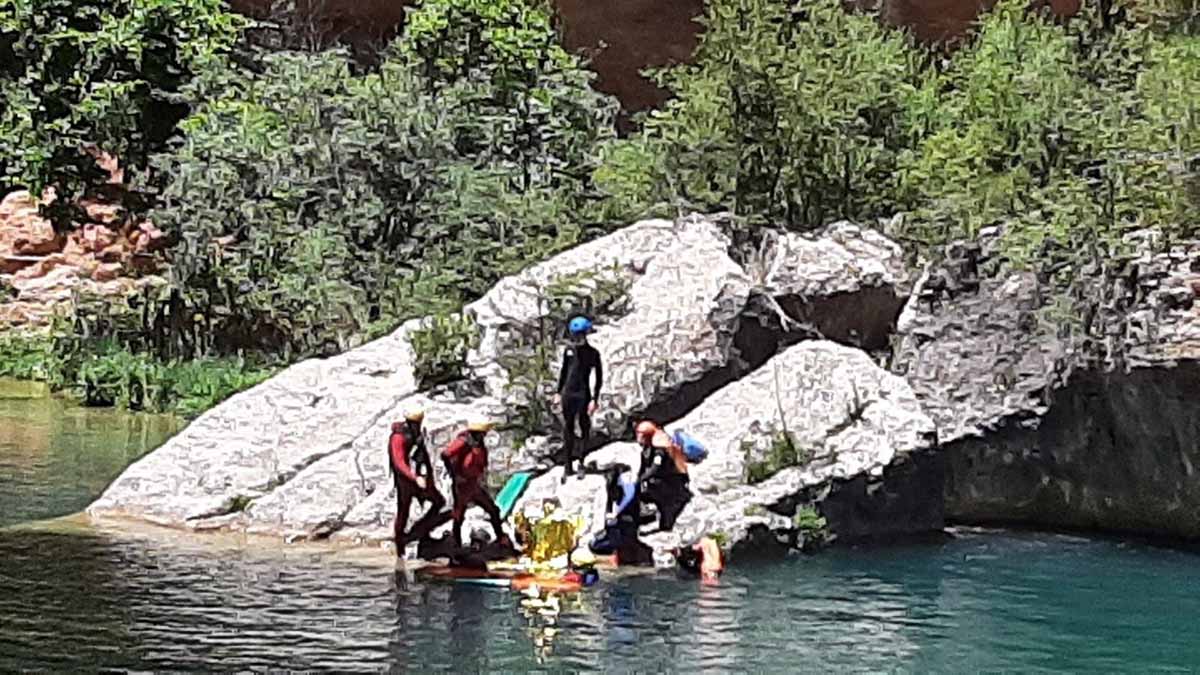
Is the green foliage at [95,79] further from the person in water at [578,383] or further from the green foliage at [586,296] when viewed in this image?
the person in water at [578,383]

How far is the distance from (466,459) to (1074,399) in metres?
7.15

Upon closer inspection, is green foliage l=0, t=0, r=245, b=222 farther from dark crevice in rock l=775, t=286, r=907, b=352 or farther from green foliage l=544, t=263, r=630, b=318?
dark crevice in rock l=775, t=286, r=907, b=352

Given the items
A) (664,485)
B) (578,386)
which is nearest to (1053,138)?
(578,386)

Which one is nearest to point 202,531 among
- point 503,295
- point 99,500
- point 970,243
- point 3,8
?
point 99,500

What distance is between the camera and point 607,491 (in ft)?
50.0

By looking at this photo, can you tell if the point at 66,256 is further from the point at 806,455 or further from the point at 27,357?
the point at 806,455

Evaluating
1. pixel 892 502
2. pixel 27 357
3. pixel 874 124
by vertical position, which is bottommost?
pixel 892 502

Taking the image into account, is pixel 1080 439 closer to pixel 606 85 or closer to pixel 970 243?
pixel 970 243

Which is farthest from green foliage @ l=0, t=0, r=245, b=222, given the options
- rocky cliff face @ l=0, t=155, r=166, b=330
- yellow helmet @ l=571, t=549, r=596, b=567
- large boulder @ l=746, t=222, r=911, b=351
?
yellow helmet @ l=571, t=549, r=596, b=567

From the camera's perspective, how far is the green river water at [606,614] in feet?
37.7

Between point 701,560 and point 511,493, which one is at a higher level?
point 511,493

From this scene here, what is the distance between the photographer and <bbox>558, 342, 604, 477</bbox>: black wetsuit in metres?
15.8

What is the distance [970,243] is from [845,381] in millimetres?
3036

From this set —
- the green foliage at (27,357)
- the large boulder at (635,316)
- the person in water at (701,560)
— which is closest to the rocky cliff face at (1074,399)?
the large boulder at (635,316)
